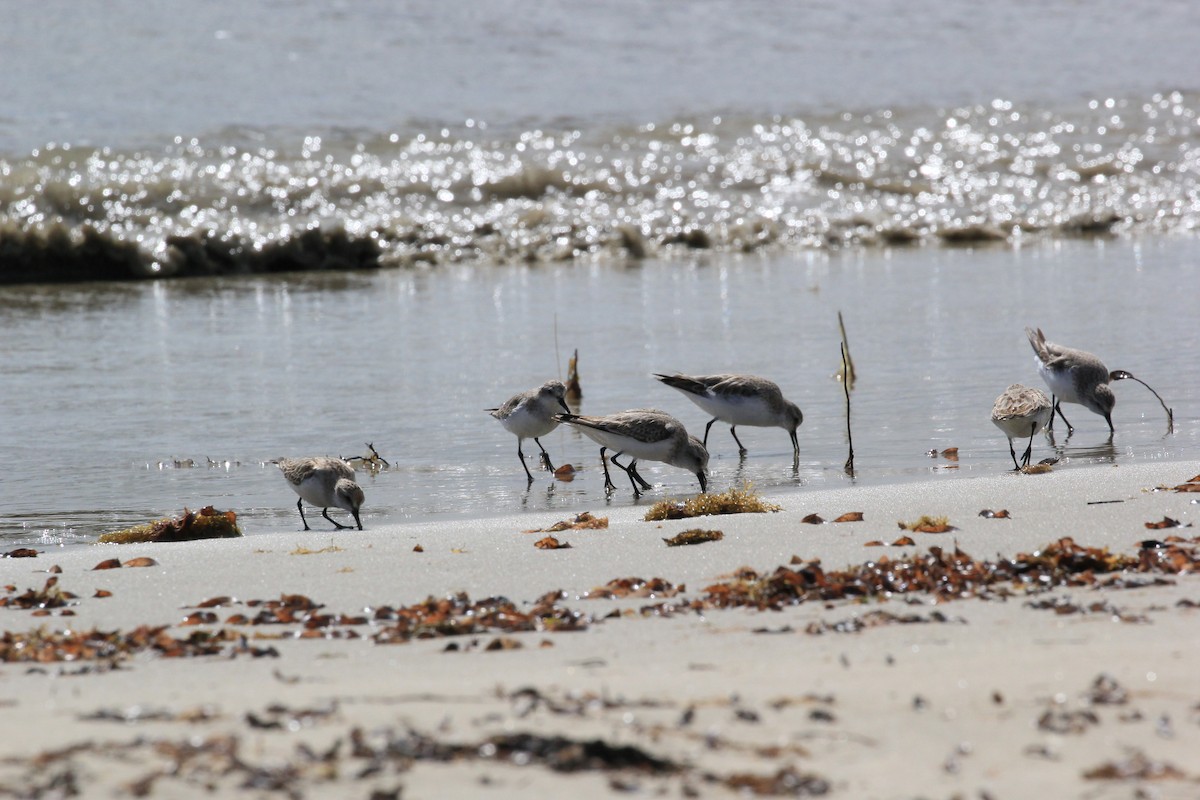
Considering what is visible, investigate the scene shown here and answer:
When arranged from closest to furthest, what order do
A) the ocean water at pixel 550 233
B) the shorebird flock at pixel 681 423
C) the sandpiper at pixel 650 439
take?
1. the shorebird flock at pixel 681 423
2. the sandpiper at pixel 650 439
3. the ocean water at pixel 550 233

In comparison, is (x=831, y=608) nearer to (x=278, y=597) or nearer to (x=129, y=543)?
(x=278, y=597)

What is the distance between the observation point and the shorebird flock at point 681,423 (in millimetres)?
6020

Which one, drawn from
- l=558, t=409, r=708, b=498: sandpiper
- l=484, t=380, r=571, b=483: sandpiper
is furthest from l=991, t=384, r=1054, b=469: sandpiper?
l=484, t=380, r=571, b=483: sandpiper

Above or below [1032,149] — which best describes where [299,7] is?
above

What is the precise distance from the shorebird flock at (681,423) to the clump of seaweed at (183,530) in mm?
477

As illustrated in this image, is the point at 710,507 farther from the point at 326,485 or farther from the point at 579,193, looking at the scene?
the point at 579,193

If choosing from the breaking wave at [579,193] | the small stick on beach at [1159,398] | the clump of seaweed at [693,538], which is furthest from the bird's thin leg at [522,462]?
the breaking wave at [579,193]

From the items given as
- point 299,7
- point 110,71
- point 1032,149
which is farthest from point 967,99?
point 110,71

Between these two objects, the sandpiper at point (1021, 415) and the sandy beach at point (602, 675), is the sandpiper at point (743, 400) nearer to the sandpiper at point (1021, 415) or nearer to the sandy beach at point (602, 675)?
the sandpiper at point (1021, 415)

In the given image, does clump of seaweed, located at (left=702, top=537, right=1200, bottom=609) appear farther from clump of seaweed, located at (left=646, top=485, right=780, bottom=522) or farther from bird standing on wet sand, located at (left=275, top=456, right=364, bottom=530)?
bird standing on wet sand, located at (left=275, top=456, right=364, bottom=530)

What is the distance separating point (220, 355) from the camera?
35.8ft

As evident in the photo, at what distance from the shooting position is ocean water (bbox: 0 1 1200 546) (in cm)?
778

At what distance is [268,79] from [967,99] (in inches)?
490

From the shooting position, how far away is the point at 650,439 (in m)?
6.82
